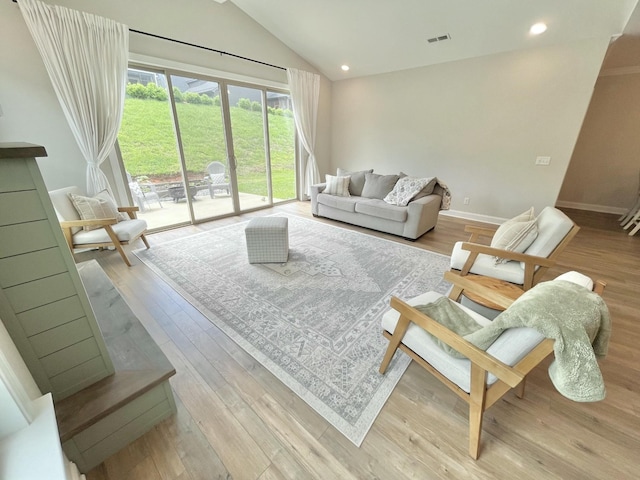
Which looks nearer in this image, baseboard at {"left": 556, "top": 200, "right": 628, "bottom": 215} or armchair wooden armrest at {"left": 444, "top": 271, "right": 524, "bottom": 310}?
armchair wooden armrest at {"left": 444, "top": 271, "right": 524, "bottom": 310}

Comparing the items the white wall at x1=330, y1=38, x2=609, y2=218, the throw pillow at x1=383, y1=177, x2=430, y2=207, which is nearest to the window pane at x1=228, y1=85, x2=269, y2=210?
the white wall at x1=330, y1=38, x2=609, y2=218

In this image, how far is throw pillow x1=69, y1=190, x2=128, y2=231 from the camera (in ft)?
9.18

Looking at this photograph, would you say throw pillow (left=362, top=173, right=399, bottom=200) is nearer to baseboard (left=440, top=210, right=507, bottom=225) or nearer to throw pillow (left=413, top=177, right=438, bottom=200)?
throw pillow (left=413, top=177, right=438, bottom=200)

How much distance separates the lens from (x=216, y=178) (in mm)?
4371

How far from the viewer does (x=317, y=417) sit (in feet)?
4.32

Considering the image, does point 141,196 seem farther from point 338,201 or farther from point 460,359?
point 460,359

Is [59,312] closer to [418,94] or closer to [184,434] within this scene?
[184,434]

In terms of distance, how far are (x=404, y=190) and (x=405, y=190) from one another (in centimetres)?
2

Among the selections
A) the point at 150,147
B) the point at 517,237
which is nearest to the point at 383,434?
the point at 517,237

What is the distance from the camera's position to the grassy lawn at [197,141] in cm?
345

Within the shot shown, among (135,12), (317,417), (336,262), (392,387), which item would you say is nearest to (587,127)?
(336,262)

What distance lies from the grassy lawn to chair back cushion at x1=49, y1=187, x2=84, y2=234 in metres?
0.88

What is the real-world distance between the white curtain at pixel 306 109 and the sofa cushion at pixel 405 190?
1.88 metres

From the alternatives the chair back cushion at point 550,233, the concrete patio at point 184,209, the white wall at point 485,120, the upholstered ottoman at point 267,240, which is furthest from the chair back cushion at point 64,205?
the white wall at point 485,120
